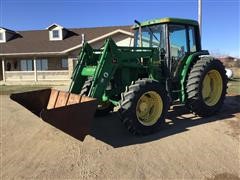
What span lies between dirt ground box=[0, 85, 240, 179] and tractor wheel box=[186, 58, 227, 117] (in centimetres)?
38

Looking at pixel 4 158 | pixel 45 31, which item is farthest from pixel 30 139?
pixel 45 31

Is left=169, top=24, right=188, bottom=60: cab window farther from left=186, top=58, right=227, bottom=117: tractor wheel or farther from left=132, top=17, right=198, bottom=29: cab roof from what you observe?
left=186, top=58, right=227, bottom=117: tractor wheel

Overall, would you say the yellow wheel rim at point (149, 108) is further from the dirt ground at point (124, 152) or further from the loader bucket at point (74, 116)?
the loader bucket at point (74, 116)

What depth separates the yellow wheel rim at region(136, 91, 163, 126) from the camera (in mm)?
6605

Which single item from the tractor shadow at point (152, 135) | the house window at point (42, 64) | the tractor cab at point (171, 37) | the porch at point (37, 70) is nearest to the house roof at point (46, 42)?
the porch at point (37, 70)

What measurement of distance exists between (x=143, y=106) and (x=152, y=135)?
0.66 meters

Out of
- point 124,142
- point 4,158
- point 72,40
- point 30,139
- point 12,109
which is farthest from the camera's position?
point 72,40

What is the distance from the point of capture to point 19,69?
28.3m

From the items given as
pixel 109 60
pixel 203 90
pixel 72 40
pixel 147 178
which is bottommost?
pixel 147 178

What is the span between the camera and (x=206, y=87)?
27.7 feet

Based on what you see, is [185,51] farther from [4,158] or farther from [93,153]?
[4,158]

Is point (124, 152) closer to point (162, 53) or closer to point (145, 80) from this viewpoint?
point (145, 80)

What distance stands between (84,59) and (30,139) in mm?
2119

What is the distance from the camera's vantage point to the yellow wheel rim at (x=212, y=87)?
332 inches
